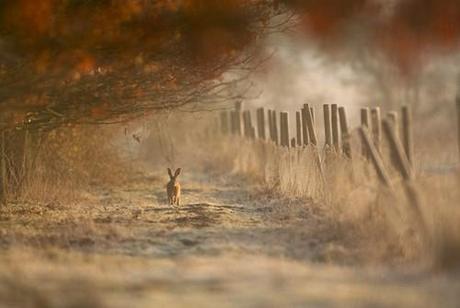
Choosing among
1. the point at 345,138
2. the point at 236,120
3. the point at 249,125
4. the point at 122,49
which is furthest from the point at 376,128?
the point at 236,120

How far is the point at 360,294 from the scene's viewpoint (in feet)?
27.8

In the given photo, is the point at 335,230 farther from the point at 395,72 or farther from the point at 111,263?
the point at 395,72

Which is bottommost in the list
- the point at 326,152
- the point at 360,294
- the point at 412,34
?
the point at 360,294

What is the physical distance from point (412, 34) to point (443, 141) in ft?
17.3

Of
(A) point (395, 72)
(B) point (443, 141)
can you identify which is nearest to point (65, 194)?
(B) point (443, 141)

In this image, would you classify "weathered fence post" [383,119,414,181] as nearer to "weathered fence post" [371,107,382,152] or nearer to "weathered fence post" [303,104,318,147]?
"weathered fence post" [371,107,382,152]

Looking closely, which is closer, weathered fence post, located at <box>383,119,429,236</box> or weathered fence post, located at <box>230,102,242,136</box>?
weathered fence post, located at <box>383,119,429,236</box>

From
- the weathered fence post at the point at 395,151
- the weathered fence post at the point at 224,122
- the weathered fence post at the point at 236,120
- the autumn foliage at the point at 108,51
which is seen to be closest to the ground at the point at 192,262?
the weathered fence post at the point at 395,151

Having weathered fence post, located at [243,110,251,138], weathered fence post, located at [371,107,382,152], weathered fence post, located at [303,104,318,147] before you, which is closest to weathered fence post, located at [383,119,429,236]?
weathered fence post, located at [371,107,382,152]

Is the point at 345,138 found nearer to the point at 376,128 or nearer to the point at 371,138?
the point at 376,128

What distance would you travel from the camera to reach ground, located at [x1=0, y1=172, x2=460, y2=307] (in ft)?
27.7

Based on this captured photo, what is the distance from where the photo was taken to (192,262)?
1029cm

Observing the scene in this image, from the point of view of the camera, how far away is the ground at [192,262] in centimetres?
845

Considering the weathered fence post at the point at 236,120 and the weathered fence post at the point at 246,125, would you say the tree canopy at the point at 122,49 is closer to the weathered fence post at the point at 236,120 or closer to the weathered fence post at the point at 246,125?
the weathered fence post at the point at 246,125
